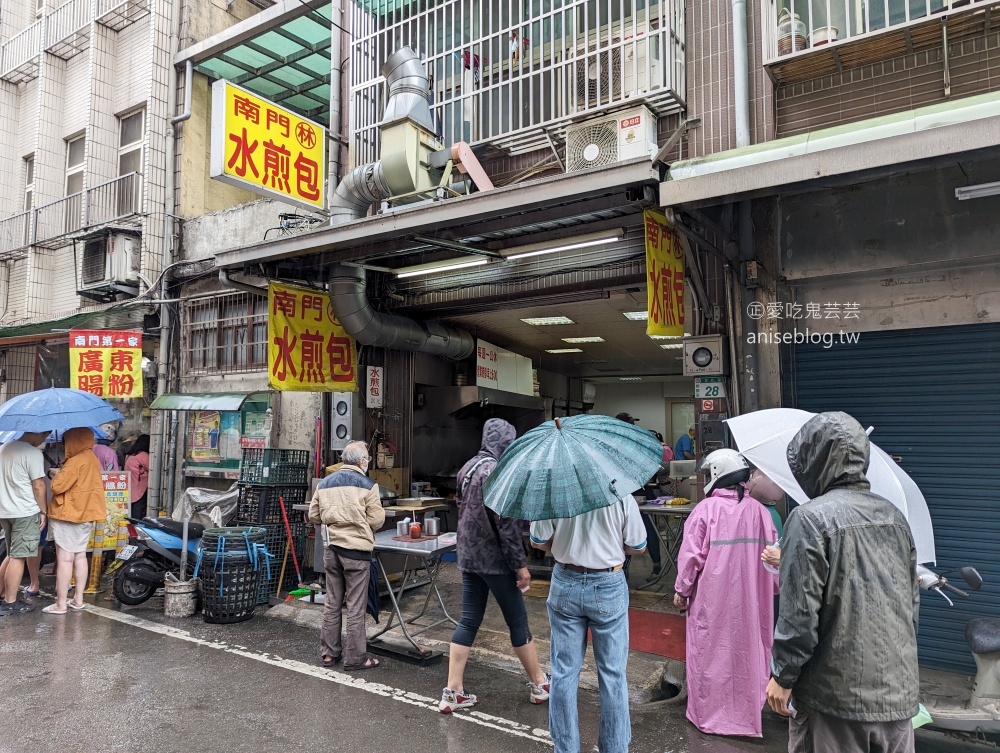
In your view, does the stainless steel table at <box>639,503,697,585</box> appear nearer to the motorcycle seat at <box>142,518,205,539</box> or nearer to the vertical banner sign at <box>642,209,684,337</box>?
the vertical banner sign at <box>642,209,684,337</box>

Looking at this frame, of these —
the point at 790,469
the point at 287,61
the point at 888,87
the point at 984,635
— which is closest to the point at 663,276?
the point at 888,87

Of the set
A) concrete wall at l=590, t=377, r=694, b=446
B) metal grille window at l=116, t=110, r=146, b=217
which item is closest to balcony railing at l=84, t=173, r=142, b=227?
metal grille window at l=116, t=110, r=146, b=217

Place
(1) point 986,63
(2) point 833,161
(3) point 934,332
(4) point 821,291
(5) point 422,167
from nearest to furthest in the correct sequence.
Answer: (2) point 833,161, (1) point 986,63, (3) point 934,332, (4) point 821,291, (5) point 422,167

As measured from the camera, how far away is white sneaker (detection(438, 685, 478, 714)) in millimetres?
4852

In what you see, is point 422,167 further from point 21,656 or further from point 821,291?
point 21,656

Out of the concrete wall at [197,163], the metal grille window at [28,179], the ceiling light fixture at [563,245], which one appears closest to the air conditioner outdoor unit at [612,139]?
the ceiling light fixture at [563,245]

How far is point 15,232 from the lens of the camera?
51.0 feet

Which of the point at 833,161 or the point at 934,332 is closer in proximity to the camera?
the point at 833,161

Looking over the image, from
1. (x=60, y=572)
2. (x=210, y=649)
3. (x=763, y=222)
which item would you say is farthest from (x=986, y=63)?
(x=60, y=572)

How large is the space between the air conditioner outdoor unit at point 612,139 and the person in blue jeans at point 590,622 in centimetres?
427

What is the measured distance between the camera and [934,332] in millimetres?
6066

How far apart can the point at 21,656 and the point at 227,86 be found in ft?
20.6

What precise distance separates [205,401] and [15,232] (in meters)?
8.95

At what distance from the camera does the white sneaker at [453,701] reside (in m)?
4.85
